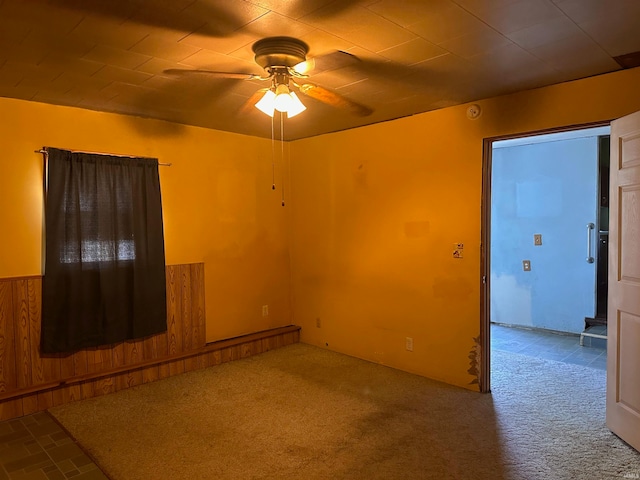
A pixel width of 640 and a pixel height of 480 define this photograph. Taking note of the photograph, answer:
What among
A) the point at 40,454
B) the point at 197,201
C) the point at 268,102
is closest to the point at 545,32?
the point at 268,102

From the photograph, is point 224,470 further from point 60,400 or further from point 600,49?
point 600,49

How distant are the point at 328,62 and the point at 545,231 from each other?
4.25m

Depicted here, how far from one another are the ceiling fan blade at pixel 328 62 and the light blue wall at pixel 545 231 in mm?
3974

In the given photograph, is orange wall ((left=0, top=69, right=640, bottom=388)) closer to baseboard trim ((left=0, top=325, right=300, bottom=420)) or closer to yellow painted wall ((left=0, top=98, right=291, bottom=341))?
yellow painted wall ((left=0, top=98, right=291, bottom=341))

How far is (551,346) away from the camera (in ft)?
15.8

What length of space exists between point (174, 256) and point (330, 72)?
2.30 meters

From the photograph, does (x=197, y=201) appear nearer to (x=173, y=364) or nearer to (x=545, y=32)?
(x=173, y=364)

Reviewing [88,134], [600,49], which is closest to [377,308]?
[600,49]

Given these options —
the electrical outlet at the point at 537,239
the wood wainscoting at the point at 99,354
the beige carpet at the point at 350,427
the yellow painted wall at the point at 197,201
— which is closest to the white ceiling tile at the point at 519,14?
the beige carpet at the point at 350,427

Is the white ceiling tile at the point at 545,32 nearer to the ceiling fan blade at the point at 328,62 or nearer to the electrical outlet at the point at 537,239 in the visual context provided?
the ceiling fan blade at the point at 328,62

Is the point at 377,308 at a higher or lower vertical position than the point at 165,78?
lower

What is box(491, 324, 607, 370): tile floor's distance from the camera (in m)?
4.33

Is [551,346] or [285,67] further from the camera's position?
[551,346]

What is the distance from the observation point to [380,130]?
4023 millimetres
